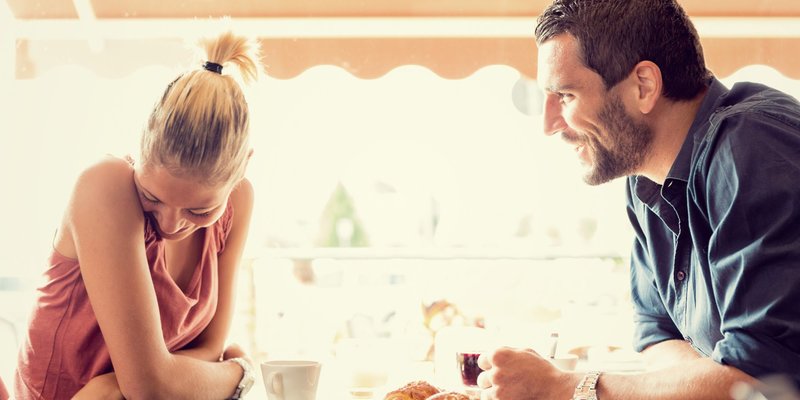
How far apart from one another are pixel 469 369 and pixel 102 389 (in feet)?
2.03

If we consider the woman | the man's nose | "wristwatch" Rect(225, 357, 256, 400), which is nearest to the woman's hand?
the woman

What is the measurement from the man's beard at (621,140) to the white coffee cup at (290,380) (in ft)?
2.24

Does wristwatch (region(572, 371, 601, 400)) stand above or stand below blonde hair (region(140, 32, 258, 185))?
below

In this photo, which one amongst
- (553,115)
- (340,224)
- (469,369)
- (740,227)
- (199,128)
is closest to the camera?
(740,227)

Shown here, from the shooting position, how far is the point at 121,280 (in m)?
1.34

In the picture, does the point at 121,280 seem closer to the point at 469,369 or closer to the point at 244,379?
the point at 244,379

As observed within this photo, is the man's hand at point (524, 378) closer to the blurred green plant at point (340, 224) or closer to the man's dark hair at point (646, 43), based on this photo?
the man's dark hair at point (646, 43)

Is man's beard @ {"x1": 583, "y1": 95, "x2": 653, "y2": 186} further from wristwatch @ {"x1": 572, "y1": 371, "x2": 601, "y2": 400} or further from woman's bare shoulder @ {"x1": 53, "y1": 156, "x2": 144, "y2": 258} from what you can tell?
woman's bare shoulder @ {"x1": 53, "y1": 156, "x2": 144, "y2": 258}

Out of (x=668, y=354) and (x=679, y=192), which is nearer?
(x=679, y=192)

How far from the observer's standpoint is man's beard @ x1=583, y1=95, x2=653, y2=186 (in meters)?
1.50

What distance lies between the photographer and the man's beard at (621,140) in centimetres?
150

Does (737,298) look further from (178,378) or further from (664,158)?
(178,378)

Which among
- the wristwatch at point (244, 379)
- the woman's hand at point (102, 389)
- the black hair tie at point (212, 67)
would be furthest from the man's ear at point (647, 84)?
the woman's hand at point (102, 389)

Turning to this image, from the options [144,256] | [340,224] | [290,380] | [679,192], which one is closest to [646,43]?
[679,192]
